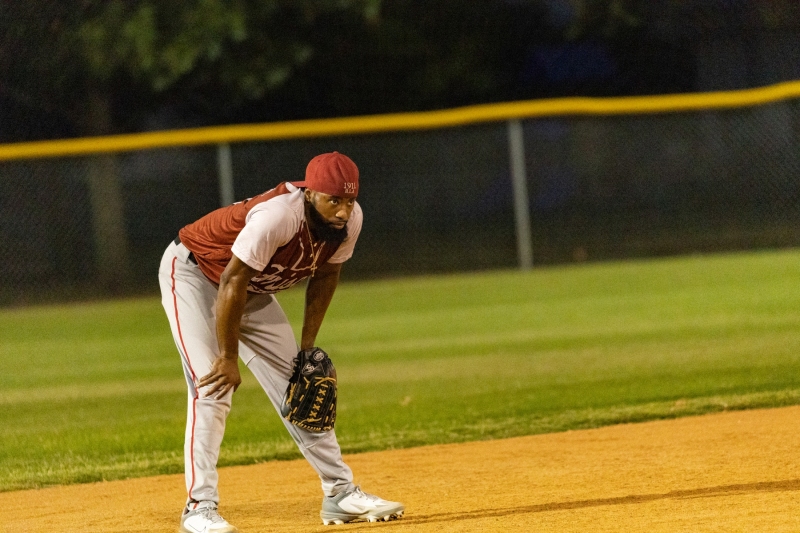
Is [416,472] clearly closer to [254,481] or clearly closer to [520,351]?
[254,481]

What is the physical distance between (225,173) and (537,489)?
10.1 m

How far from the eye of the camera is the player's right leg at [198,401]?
12.7ft

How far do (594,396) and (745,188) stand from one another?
9214 mm

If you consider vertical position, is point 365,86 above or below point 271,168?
above

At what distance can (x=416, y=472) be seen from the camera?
16.7 feet

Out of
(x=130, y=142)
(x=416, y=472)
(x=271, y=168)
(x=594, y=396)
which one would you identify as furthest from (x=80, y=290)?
(x=416, y=472)

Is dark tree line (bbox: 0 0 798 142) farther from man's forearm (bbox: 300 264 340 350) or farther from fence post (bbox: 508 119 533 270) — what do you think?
man's forearm (bbox: 300 264 340 350)

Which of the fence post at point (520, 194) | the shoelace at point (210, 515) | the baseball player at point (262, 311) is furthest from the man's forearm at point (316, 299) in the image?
the fence post at point (520, 194)

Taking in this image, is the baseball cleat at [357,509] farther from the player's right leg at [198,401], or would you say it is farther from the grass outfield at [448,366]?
the grass outfield at [448,366]

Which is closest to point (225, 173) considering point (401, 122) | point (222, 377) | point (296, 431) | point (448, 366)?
point (401, 122)

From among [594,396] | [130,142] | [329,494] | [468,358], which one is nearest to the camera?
[329,494]

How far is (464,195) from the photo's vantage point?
1507cm

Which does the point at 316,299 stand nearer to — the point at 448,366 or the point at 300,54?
the point at 448,366

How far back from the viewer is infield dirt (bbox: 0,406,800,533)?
3.93 metres
